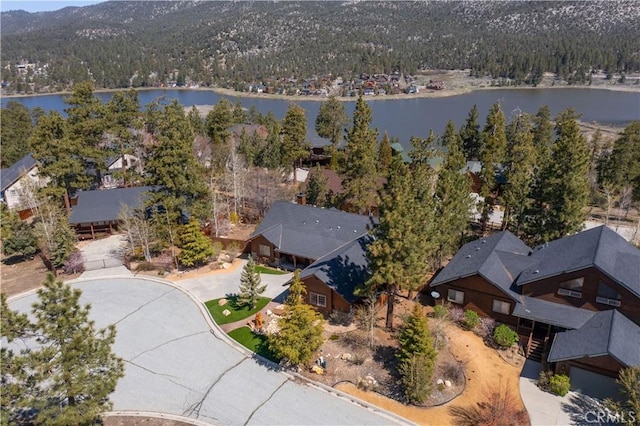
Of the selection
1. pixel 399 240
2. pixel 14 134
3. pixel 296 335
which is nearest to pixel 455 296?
pixel 399 240

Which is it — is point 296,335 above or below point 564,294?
below

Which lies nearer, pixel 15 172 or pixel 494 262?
pixel 494 262

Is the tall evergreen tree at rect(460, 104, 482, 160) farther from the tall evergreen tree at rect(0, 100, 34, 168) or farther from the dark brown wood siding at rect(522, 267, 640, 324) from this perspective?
the tall evergreen tree at rect(0, 100, 34, 168)

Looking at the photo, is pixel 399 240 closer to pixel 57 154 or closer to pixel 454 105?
pixel 57 154

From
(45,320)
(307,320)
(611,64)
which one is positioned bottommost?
(307,320)

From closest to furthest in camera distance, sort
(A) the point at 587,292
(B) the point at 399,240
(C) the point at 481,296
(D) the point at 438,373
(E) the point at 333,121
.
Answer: (D) the point at 438,373, (B) the point at 399,240, (A) the point at 587,292, (C) the point at 481,296, (E) the point at 333,121

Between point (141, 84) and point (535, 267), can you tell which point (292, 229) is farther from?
point (141, 84)

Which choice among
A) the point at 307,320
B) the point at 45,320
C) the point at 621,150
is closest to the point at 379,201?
the point at 307,320
